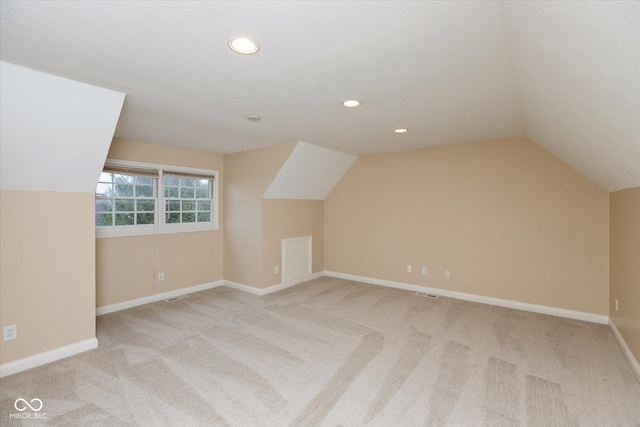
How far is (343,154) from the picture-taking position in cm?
498

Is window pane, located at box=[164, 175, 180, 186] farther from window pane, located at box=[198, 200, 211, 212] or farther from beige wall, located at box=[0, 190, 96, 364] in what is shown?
beige wall, located at box=[0, 190, 96, 364]

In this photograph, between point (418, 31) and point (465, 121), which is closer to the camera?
point (418, 31)

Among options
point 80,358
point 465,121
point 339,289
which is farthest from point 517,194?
point 80,358

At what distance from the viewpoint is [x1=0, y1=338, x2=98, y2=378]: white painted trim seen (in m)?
2.35

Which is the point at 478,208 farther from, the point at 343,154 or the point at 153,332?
the point at 153,332

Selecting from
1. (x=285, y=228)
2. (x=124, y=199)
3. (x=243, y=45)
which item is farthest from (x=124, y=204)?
(x=243, y=45)

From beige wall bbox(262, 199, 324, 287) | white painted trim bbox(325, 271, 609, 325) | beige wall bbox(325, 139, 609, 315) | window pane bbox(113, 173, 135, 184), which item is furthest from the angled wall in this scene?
white painted trim bbox(325, 271, 609, 325)

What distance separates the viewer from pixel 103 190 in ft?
12.0

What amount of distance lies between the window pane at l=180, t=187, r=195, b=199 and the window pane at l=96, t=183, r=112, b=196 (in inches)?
38.6

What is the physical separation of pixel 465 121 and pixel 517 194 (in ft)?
4.97

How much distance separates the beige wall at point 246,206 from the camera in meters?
4.40

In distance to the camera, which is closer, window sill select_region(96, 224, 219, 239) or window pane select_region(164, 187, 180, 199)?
window sill select_region(96, 224, 219, 239)

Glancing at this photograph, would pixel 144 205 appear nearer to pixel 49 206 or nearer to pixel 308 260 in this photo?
pixel 49 206

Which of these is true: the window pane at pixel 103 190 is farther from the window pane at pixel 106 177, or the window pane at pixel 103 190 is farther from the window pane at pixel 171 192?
the window pane at pixel 171 192
